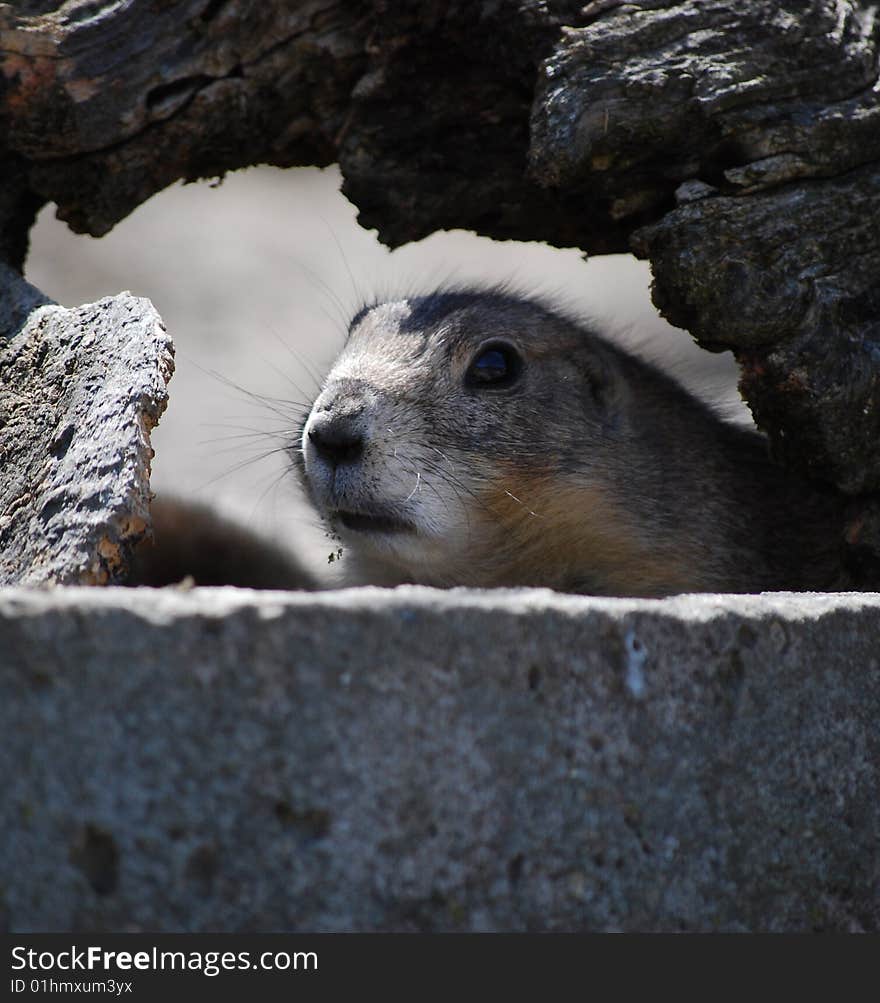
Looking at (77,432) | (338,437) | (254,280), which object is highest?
(77,432)

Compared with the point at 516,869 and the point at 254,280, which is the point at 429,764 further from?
the point at 254,280

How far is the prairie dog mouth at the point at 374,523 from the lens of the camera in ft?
12.0

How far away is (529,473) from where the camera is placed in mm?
3898

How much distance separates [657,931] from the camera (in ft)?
7.30

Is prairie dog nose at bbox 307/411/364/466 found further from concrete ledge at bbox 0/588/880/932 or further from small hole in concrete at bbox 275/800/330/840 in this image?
small hole in concrete at bbox 275/800/330/840

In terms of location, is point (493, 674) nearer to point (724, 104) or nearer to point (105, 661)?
point (105, 661)

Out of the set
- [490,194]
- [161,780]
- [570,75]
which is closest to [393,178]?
[490,194]

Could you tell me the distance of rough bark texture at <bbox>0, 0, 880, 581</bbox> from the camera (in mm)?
3580

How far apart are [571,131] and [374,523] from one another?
1350 millimetres

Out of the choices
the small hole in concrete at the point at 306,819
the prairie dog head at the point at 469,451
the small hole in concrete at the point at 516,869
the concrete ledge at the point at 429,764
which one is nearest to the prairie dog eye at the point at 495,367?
the prairie dog head at the point at 469,451

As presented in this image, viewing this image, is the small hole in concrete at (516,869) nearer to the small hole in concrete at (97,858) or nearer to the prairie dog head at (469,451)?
the small hole in concrete at (97,858)

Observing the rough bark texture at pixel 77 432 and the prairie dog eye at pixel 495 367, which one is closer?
the rough bark texture at pixel 77 432

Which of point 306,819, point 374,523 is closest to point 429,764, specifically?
point 306,819

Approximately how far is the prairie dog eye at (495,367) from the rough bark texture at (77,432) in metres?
1.20
